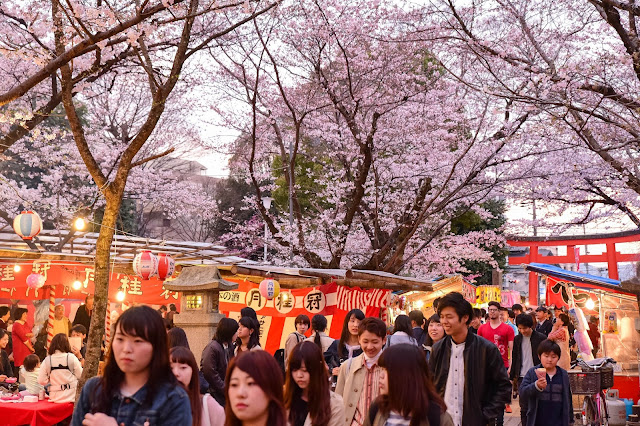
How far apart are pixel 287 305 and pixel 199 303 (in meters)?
3.15

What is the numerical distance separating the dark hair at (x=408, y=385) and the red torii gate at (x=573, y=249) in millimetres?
34919

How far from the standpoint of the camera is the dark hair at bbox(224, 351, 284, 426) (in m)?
3.23

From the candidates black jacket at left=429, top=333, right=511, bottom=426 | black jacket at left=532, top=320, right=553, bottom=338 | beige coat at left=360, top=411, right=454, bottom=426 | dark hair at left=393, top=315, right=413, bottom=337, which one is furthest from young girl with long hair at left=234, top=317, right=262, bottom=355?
black jacket at left=532, top=320, right=553, bottom=338

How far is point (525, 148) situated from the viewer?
19953 millimetres

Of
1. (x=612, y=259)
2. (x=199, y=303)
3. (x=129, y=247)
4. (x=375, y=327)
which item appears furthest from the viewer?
(x=612, y=259)

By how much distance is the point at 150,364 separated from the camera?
10.7 feet

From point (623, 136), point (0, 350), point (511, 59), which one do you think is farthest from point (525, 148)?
point (0, 350)

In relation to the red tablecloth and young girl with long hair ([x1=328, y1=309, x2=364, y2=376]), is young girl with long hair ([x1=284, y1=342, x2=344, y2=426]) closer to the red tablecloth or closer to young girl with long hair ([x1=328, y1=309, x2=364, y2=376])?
young girl with long hair ([x1=328, y1=309, x2=364, y2=376])

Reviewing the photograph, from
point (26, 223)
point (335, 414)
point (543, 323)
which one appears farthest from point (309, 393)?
point (543, 323)

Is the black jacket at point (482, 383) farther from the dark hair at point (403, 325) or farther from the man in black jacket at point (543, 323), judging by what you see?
the man in black jacket at point (543, 323)

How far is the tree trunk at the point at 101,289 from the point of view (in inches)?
394

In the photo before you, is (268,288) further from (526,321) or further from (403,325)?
(403,325)

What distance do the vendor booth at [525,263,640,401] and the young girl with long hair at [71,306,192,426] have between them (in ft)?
39.6

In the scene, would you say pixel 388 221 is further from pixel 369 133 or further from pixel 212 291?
pixel 212 291
